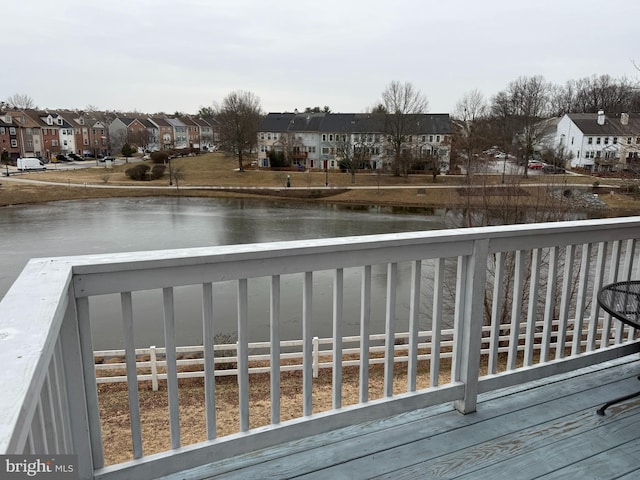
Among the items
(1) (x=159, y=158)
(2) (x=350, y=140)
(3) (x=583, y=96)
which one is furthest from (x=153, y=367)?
(3) (x=583, y=96)

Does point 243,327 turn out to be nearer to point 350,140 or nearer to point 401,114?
point 401,114

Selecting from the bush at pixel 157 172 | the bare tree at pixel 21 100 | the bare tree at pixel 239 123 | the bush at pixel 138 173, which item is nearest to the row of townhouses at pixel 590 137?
the bare tree at pixel 239 123

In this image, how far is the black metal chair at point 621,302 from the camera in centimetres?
210

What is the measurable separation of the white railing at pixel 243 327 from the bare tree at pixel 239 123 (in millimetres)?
43688

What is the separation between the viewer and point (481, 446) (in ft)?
6.36

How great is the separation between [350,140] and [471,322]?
137 ft

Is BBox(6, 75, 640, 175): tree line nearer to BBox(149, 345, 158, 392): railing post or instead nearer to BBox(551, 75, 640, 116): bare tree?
BBox(551, 75, 640, 116): bare tree

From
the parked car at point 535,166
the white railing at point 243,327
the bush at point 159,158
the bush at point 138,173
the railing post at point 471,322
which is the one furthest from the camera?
the bush at point 159,158

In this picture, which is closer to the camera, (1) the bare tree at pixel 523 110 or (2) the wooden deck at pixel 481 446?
(2) the wooden deck at pixel 481 446

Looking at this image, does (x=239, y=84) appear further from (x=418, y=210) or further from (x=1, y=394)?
(x=1, y=394)

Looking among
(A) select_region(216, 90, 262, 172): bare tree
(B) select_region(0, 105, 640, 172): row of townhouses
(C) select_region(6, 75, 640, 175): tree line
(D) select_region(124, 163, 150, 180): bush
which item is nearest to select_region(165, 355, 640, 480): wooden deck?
(C) select_region(6, 75, 640, 175): tree line

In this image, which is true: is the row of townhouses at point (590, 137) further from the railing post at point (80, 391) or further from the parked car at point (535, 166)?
the railing post at point (80, 391)

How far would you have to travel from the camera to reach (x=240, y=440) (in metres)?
1.75

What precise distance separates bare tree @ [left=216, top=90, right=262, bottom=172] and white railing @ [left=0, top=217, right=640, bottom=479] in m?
43.7
